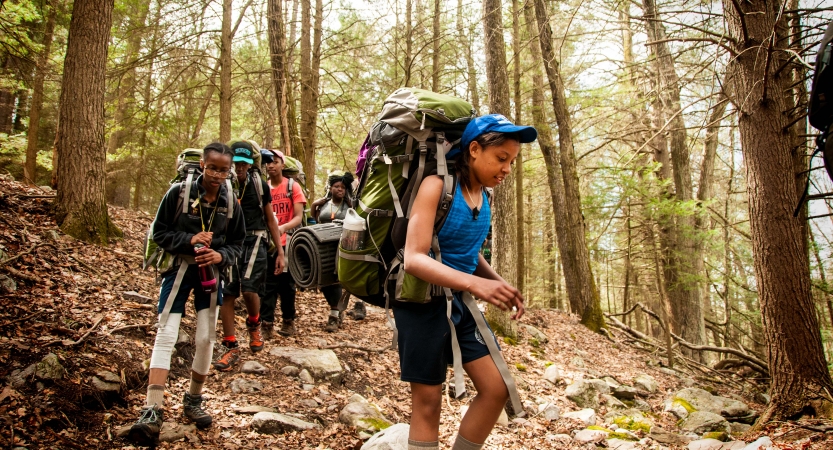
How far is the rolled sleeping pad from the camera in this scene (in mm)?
3158

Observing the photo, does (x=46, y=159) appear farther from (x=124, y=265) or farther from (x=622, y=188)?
(x=622, y=188)

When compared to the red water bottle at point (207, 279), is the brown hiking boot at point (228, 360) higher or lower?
lower

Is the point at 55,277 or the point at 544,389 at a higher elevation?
the point at 55,277

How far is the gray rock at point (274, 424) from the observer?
4125mm

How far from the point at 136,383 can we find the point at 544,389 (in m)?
5.11

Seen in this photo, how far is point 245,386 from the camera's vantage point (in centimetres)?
496

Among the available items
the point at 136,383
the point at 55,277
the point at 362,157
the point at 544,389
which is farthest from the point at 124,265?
the point at 544,389

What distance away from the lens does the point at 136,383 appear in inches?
174

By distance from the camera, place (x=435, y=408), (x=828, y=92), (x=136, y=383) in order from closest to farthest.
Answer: (x=828, y=92)
(x=435, y=408)
(x=136, y=383)

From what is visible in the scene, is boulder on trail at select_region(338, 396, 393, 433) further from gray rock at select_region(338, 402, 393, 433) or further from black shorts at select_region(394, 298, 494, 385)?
black shorts at select_region(394, 298, 494, 385)

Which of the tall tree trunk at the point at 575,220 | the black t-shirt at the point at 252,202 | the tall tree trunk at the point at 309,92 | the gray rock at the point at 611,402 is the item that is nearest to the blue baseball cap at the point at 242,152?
the black t-shirt at the point at 252,202

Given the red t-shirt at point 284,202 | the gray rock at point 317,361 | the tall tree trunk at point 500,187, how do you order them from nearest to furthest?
the gray rock at point 317,361 < the red t-shirt at point 284,202 < the tall tree trunk at point 500,187

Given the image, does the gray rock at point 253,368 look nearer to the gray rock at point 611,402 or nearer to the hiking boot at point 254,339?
the hiking boot at point 254,339

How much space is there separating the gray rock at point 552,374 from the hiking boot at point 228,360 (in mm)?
4562
